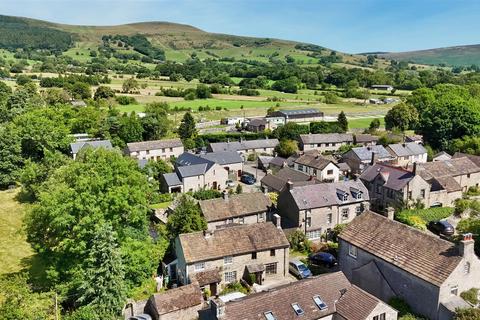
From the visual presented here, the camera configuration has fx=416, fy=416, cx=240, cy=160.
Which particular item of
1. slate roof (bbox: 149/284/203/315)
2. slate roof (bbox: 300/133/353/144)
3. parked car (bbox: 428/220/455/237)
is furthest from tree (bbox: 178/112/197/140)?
slate roof (bbox: 149/284/203/315)

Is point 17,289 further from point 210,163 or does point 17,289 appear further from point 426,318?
point 210,163

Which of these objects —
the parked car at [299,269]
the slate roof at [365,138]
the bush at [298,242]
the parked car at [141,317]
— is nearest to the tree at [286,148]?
the slate roof at [365,138]

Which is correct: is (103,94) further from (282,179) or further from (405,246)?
(405,246)

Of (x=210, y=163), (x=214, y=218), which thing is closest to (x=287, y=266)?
(x=214, y=218)

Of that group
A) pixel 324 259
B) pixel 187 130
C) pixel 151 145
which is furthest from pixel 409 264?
pixel 187 130

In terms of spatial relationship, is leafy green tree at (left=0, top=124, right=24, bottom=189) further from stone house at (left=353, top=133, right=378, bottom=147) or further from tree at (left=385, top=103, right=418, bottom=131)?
tree at (left=385, top=103, right=418, bottom=131)
